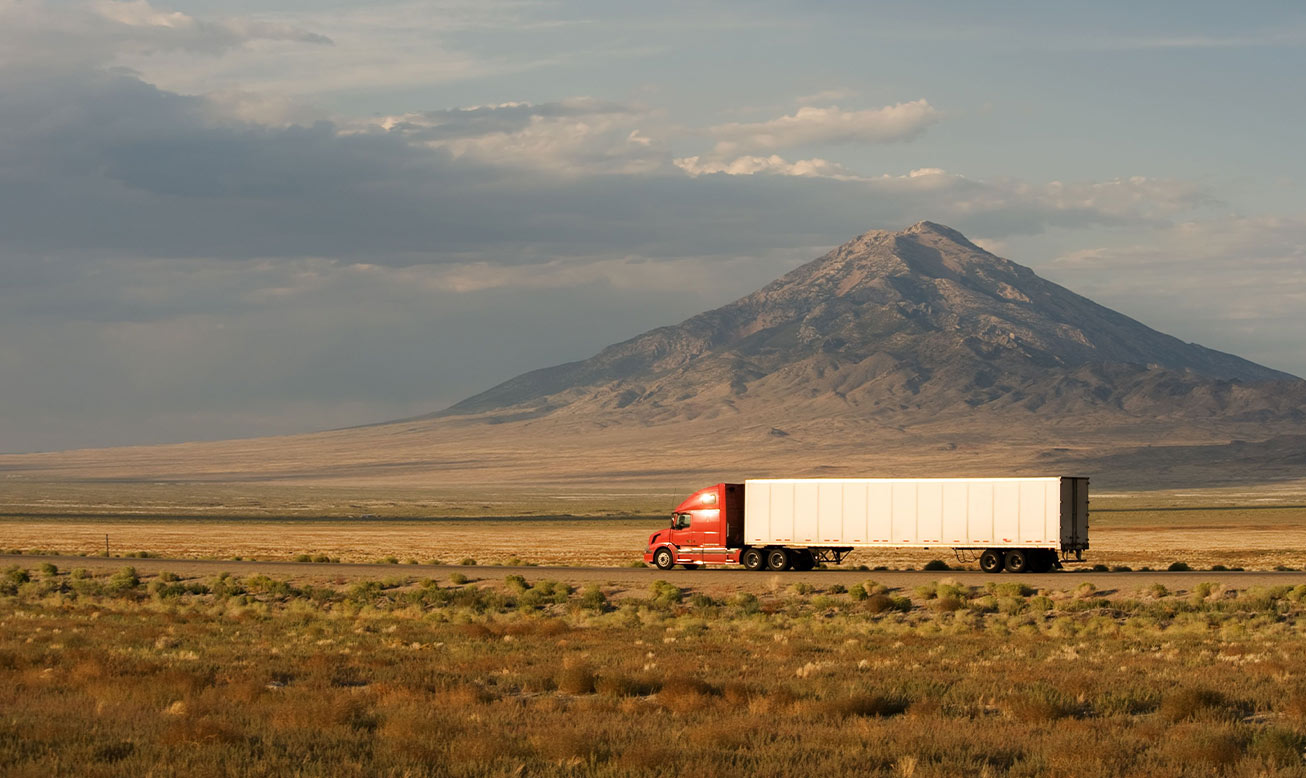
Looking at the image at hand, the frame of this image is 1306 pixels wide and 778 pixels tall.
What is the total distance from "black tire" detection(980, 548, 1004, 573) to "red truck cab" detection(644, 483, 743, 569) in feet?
27.4

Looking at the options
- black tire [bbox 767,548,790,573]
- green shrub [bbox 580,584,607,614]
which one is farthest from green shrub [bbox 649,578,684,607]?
black tire [bbox 767,548,790,573]

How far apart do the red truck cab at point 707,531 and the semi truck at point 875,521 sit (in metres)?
0.04

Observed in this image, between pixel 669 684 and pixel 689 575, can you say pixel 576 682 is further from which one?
pixel 689 575

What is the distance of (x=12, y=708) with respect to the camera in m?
17.8

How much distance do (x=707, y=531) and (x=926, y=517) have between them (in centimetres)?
766

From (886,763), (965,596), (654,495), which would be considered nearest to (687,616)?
(965,596)

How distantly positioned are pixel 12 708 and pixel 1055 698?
46.1ft

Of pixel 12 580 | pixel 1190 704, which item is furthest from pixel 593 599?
pixel 1190 704

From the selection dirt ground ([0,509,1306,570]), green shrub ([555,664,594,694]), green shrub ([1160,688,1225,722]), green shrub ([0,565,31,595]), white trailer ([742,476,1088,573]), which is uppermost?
white trailer ([742,476,1088,573])

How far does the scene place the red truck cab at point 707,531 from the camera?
48.2 m

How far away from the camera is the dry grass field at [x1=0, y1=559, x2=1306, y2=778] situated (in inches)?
582

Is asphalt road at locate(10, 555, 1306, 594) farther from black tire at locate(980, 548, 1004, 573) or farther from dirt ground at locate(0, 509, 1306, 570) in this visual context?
dirt ground at locate(0, 509, 1306, 570)

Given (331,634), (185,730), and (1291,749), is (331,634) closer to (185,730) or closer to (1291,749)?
(185,730)

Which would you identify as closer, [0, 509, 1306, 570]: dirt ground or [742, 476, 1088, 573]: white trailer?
[742, 476, 1088, 573]: white trailer
